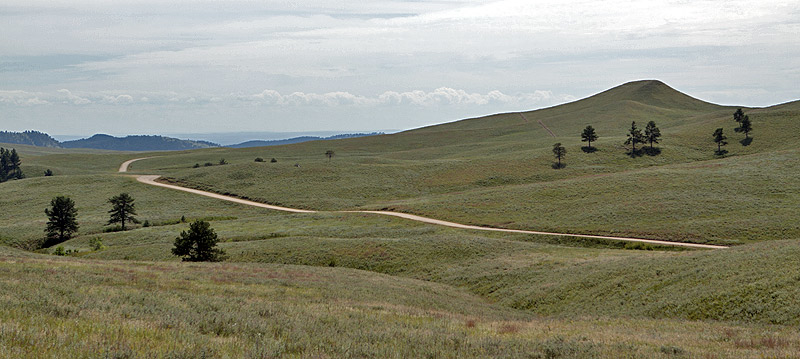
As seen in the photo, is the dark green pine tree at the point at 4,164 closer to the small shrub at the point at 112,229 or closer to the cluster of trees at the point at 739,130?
the small shrub at the point at 112,229

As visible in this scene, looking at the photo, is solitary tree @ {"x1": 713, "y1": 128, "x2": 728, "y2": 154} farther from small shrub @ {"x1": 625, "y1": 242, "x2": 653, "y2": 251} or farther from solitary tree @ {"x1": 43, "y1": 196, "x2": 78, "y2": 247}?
solitary tree @ {"x1": 43, "y1": 196, "x2": 78, "y2": 247}

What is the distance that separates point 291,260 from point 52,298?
30267 millimetres

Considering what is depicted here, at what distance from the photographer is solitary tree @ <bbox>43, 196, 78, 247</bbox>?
6216 cm

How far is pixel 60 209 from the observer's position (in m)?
62.4

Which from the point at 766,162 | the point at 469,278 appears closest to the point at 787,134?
the point at 766,162

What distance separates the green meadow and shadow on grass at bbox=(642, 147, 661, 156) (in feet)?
6.07

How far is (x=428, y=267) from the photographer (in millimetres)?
40031

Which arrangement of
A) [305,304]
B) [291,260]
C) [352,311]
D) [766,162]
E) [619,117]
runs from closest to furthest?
[352,311], [305,304], [291,260], [766,162], [619,117]

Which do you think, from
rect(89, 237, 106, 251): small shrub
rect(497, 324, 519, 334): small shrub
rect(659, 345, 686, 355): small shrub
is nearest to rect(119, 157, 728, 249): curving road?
rect(89, 237, 106, 251): small shrub

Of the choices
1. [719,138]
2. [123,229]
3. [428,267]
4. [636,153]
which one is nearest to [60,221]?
[123,229]

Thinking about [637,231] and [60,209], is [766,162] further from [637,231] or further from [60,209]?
[60,209]

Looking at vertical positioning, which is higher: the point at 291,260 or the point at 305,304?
the point at 305,304

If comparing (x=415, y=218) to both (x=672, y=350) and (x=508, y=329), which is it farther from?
(x=672, y=350)

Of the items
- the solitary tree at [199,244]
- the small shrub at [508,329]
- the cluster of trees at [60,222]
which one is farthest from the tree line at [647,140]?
the small shrub at [508,329]
